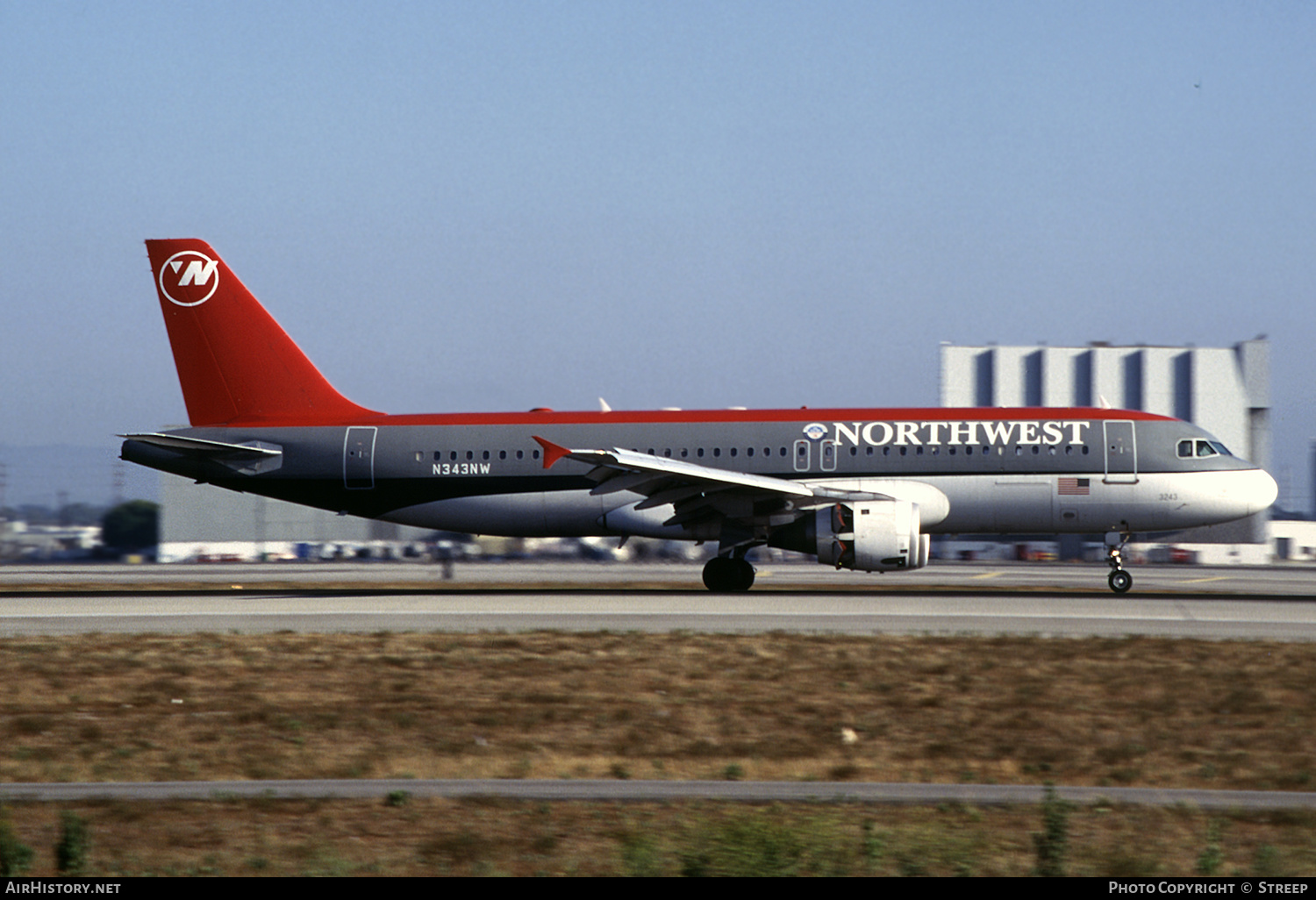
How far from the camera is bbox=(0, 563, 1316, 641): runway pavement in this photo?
23.6 metres

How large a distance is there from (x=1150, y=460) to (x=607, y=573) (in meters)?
22.4

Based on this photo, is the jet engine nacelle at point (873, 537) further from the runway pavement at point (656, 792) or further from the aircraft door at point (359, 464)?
the runway pavement at point (656, 792)

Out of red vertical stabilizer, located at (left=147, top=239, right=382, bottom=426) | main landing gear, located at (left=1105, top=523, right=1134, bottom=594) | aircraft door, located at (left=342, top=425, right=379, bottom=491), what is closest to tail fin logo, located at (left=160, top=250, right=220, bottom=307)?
red vertical stabilizer, located at (left=147, top=239, right=382, bottom=426)

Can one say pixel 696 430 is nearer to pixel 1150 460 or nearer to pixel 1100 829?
pixel 1150 460

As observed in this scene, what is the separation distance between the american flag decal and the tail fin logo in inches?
881

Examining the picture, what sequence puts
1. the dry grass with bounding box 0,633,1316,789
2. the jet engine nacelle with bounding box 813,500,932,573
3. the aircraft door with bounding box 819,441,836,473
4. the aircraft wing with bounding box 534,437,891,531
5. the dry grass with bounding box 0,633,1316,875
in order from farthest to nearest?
the aircraft door with bounding box 819,441,836,473 → the aircraft wing with bounding box 534,437,891,531 → the jet engine nacelle with bounding box 813,500,932,573 → the dry grass with bounding box 0,633,1316,789 → the dry grass with bounding box 0,633,1316,875

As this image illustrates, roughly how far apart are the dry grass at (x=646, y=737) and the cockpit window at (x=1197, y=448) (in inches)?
409

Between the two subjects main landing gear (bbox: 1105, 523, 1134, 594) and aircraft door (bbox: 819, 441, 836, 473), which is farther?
main landing gear (bbox: 1105, 523, 1134, 594)

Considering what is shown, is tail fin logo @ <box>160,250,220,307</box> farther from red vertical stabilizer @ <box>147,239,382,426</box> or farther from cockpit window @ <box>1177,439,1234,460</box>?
cockpit window @ <box>1177,439,1234,460</box>

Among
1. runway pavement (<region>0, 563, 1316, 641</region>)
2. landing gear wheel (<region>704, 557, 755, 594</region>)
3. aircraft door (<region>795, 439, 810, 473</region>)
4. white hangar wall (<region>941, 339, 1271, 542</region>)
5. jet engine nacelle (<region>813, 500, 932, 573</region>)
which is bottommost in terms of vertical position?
runway pavement (<region>0, 563, 1316, 641</region>)

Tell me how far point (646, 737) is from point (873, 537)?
14.0m

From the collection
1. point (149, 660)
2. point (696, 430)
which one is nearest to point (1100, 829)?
point (149, 660)

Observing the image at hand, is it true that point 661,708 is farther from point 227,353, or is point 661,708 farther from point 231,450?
point 227,353

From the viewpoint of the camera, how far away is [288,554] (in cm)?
9044
